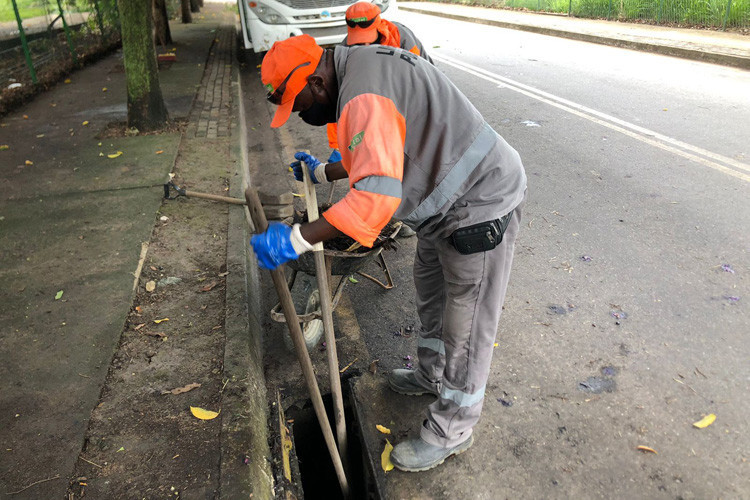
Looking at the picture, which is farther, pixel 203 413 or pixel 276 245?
pixel 203 413

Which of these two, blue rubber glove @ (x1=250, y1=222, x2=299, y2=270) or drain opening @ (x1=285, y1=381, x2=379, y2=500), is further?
drain opening @ (x1=285, y1=381, x2=379, y2=500)

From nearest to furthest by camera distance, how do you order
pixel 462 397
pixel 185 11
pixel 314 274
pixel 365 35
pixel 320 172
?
pixel 462 397, pixel 320 172, pixel 314 274, pixel 365 35, pixel 185 11

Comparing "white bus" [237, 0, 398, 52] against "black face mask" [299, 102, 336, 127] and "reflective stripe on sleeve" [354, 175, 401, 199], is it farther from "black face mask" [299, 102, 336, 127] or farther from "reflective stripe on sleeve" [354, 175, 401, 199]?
"reflective stripe on sleeve" [354, 175, 401, 199]

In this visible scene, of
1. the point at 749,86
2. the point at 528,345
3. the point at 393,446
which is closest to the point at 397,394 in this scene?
the point at 393,446

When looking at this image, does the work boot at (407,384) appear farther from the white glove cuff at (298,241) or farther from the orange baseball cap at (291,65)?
the orange baseball cap at (291,65)

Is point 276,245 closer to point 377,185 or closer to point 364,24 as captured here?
point 377,185

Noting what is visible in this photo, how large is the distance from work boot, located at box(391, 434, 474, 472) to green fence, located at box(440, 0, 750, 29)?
44.0 feet

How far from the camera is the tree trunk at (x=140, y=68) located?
6.30 meters

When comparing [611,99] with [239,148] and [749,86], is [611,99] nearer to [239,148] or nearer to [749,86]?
[749,86]

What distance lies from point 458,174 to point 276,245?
0.70 metres

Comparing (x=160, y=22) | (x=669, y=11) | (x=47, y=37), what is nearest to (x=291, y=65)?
(x=47, y=37)

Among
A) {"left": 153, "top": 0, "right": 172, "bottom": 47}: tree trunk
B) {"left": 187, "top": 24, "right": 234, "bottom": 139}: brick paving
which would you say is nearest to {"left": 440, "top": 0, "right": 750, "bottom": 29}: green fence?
{"left": 187, "top": 24, "right": 234, "bottom": 139}: brick paving

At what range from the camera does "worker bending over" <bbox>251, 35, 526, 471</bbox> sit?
1.79 meters

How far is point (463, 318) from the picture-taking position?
229 centimetres
